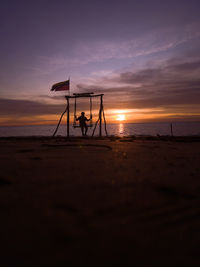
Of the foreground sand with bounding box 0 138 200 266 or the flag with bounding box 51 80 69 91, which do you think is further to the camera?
the flag with bounding box 51 80 69 91

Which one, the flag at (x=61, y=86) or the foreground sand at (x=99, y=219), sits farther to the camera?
the flag at (x=61, y=86)

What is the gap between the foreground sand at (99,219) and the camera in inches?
52.1

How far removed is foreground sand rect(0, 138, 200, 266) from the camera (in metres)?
1.32

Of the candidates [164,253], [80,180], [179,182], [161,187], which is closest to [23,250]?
[164,253]

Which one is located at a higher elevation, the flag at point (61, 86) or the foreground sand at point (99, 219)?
the flag at point (61, 86)

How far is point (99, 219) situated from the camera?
175cm

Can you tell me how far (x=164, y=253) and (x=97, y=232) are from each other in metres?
0.58

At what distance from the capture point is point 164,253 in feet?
4.47

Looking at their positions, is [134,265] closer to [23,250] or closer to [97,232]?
[97,232]

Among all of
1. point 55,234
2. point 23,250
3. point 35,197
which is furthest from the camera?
point 35,197

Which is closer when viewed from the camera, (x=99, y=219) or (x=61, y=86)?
(x=99, y=219)

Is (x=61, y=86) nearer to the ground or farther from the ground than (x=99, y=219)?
farther from the ground

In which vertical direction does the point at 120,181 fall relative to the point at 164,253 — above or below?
above

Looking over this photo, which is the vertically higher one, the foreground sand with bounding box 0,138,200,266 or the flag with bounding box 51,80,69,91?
the flag with bounding box 51,80,69,91
